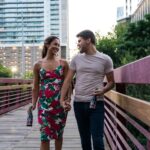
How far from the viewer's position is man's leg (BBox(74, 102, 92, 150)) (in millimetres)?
4832

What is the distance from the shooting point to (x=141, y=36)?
110ft

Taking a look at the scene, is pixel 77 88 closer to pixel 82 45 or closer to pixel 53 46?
pixel 82 45

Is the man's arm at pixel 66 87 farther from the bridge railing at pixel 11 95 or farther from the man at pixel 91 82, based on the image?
the bridge railing at pixel 11 95

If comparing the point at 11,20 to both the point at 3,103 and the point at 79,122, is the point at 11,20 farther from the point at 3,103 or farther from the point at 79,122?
the point at 79,122

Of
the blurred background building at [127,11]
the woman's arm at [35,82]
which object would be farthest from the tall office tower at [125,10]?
the woman's arm at [35,82]

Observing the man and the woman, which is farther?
the woman

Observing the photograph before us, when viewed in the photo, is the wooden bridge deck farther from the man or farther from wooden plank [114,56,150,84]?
wooden plank [114,56,150,84]

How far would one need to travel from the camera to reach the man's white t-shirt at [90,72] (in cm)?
475

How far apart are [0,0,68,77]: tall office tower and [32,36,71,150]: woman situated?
126 m

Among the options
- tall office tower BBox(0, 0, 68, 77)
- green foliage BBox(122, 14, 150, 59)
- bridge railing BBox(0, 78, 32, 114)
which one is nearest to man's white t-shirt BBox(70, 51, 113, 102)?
bridge railing BBox(0, 78, 32, 114)

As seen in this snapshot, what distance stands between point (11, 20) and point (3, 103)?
424ft

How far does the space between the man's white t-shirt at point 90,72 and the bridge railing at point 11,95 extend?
10163 millimetres

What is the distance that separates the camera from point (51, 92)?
17.3ft

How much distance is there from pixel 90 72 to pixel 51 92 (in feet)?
2.24
